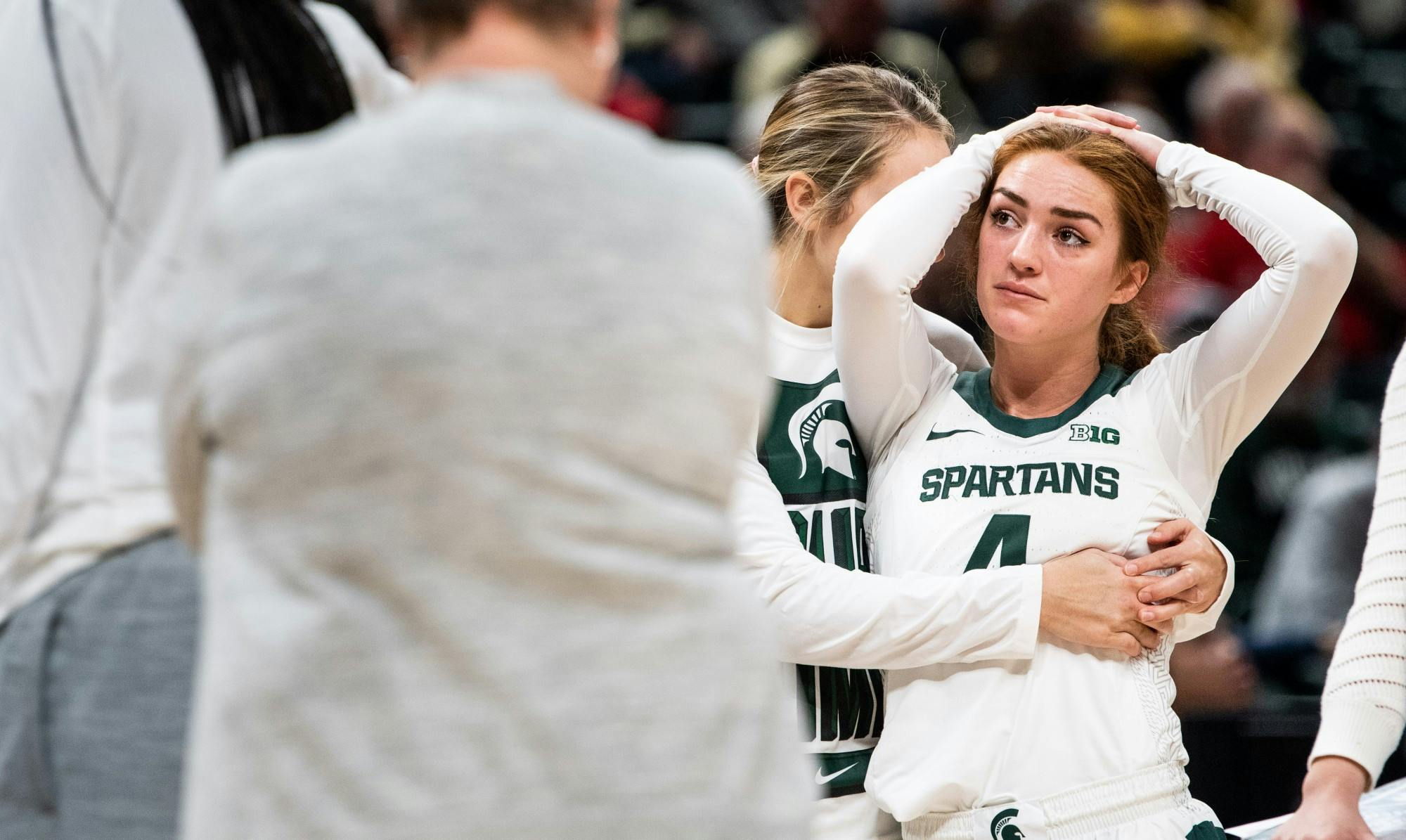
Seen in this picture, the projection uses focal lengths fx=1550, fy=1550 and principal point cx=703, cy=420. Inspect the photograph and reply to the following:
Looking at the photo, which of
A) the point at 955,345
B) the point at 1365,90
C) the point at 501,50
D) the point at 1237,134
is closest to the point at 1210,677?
the point at 955,345

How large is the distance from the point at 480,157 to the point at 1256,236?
3.75 feet

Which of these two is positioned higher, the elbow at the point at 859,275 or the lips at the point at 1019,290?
the elbow at the point at 859,275

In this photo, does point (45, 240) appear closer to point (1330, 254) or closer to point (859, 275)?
point (859, 275)

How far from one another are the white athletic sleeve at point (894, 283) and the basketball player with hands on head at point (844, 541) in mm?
75

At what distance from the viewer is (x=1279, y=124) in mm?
5250

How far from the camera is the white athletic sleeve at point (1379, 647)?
185 cm

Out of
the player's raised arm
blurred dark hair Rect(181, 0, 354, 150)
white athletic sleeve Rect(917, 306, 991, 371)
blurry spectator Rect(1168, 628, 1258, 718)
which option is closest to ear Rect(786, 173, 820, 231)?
white athletic sleeve Rect(917, 306, 991, 371)

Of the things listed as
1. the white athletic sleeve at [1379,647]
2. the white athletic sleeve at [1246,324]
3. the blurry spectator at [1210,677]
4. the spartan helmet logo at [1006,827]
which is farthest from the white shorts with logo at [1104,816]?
the blurry spectator at [1210,677]

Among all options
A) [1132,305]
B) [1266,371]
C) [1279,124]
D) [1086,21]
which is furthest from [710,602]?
[1086,21]

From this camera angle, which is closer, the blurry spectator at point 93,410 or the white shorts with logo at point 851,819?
the blurry spectator at point 93,410

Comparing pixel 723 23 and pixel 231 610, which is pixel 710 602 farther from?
pixel 723 23

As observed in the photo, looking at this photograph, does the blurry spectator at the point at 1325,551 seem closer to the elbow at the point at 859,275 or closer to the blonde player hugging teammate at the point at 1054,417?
the blonde player hugging teammate at the point at 1054,417

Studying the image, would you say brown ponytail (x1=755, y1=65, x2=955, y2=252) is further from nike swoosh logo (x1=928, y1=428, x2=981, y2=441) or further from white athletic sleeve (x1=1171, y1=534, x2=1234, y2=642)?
white athletic sleeve (x1=1171, y1=534, x2=1234, y2=642)

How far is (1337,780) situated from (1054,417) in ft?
1.78
